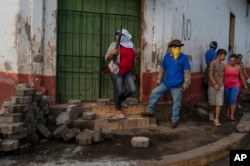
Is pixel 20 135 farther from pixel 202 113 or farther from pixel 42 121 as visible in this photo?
pixel 202 113

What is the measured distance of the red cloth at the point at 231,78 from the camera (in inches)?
322

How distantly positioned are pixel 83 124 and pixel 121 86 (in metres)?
1.01

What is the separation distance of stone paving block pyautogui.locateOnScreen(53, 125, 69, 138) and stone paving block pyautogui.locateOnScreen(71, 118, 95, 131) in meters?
0.43

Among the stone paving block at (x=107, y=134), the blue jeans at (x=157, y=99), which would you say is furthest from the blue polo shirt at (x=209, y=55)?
the stone paving block at (x=107, y=134)

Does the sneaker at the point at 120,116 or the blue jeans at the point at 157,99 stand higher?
the blue jeans at the point at 157,99

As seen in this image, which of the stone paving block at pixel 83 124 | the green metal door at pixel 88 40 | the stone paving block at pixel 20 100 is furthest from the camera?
the green metal door at pixel 88 40

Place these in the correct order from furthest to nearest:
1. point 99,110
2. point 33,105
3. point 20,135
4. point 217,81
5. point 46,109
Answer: point 217,81
point 99,110
point 46,109
point 33,105
point 20,135

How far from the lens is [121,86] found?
7094mm

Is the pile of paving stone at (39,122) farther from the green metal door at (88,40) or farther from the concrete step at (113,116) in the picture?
the green metal door at (88,40)

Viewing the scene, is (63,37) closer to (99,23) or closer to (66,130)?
(99,23)

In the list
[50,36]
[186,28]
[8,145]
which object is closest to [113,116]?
[50,36]

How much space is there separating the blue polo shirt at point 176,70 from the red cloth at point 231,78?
1442mm

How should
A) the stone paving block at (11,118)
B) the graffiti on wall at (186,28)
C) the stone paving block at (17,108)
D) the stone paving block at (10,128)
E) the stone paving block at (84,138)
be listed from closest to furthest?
the stone paving block at (10,128), the stone paving block at (11,118), the stone paving block at (17,108), the stone paving block at (84,138), the graffiti on wall at (186,28)

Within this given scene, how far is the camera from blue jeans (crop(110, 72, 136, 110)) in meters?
7.07
